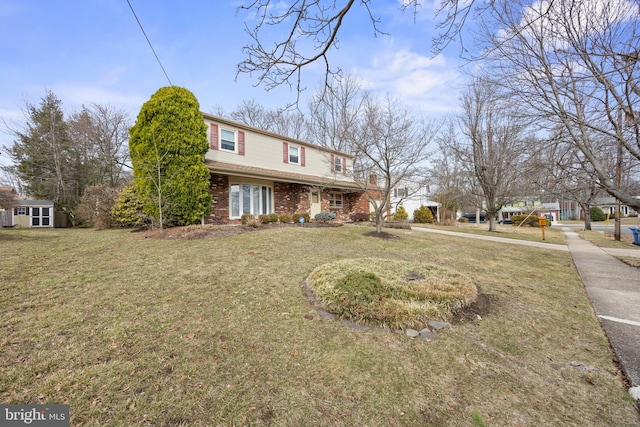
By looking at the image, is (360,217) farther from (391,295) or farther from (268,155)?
(391,295)

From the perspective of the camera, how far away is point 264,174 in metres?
12.2

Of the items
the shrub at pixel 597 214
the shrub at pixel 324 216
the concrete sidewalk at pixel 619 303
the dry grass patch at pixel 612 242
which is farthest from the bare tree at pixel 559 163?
the shrub at pixel 597 214

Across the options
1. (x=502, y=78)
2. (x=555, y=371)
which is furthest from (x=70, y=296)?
(x=502, y=78)

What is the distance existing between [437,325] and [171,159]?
10519 mm

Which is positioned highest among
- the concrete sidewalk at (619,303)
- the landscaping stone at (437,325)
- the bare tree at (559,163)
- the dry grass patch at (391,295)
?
the bare tree at (559,163)

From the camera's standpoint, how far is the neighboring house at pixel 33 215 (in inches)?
688

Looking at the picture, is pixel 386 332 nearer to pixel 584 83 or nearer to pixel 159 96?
pixel 584 83

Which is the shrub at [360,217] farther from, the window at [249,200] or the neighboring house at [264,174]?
the window at [249,200]

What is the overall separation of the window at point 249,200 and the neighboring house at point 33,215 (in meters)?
15.5

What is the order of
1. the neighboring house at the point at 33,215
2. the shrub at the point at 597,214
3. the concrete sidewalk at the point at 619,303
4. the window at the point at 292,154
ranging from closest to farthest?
the concrete sidewalk at the point at 619,303
the window at the point at 292,154
the neighboring house at the point at 33,215
the shrub at the point at 597,214

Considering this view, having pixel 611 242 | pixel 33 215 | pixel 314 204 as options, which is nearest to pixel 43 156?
pixel 33 215

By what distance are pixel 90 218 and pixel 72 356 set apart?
57.3ft

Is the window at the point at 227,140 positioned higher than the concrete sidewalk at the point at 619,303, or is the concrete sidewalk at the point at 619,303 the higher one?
the window at the point at 227,140

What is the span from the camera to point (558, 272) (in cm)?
643
